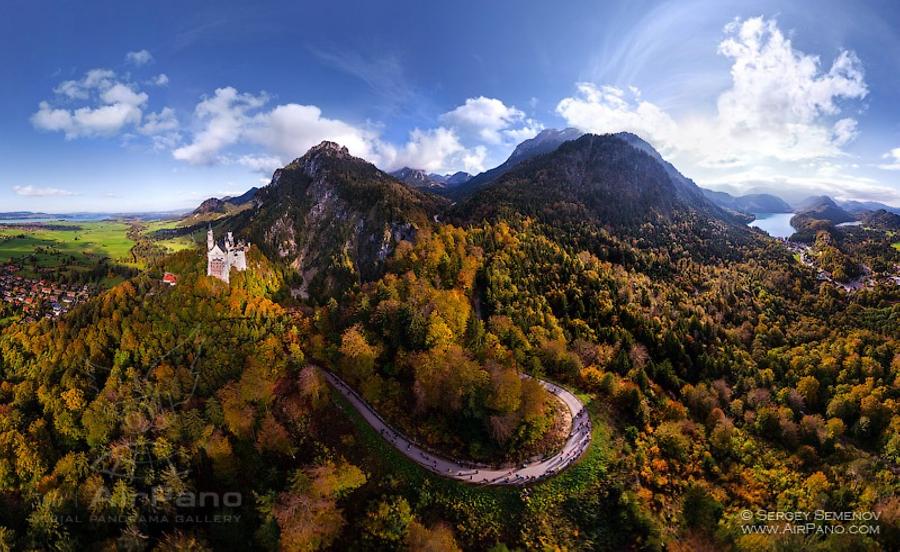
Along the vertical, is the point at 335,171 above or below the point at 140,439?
above

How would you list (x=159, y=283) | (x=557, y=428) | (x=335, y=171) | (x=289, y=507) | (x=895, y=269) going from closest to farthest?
1. (x=289, y=507)
2. (x=557, y=428)
3. (x=159, y=283)
4. (x=895, y=269)
5. (x=335, y=171)

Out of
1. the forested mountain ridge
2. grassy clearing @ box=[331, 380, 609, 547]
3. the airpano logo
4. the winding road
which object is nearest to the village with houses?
the forested mountain ridge

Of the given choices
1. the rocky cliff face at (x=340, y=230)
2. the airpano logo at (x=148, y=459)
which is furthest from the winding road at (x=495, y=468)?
the rocky cliff face at (x=340, y=230)

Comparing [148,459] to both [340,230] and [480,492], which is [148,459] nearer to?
[480,492]

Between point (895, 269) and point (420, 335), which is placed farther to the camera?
point (895, 269)

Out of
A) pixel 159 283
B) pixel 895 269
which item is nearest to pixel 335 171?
pixel 159 283

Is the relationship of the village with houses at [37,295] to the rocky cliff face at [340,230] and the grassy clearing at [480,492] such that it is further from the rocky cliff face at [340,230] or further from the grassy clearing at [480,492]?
the grassy clearing at [480,492]

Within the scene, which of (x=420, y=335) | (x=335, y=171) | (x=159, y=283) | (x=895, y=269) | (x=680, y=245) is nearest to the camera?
(x=420, y=335)

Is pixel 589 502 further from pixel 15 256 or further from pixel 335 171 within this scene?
pixel 15 256
